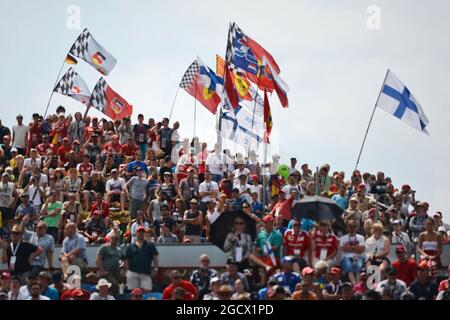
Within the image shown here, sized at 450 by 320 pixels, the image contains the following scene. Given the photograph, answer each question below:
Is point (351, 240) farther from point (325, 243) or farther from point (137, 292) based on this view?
point (137, 292)

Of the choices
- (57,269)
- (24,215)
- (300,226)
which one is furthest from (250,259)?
(24,215)

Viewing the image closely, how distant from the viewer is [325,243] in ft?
87.6

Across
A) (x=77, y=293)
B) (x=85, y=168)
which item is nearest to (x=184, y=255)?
(x=77, y=293)

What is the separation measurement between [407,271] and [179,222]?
620 centimetres

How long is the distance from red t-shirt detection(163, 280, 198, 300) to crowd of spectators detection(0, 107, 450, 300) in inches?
1.5

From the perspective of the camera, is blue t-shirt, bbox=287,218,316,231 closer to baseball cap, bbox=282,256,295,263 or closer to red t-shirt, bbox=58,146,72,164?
baseball cap, bbox=282,256,295,263

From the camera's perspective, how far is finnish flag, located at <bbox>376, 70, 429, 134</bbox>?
1361 inches

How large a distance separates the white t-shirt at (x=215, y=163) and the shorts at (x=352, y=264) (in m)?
8.58

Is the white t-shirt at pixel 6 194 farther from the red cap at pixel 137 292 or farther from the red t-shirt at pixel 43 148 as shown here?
the red cap at pixel 137 292

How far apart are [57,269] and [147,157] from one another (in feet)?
25.0

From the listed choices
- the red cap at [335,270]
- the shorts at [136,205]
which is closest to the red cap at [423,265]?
the red cap at [335,270]

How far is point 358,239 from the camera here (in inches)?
1075

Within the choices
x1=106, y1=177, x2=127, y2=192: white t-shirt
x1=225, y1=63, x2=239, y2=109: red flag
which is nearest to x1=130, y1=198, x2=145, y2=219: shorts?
x1=106, y1=177, x2=127, y2=192: white t-shirt
